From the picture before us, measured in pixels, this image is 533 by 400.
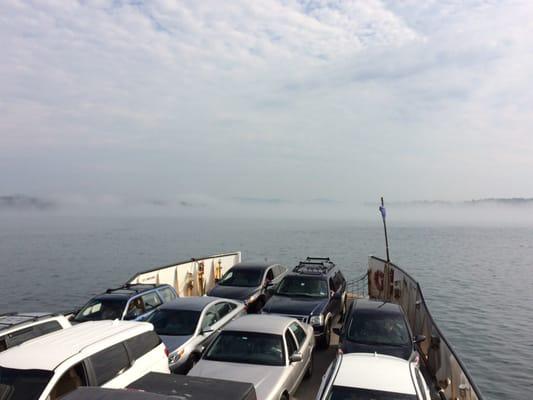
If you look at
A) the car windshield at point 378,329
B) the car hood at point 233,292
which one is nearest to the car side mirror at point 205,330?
the car windshield at point 378,329

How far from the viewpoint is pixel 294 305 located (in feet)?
37.2

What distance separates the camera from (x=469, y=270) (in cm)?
4441

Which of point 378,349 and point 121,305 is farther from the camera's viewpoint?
point 121,305

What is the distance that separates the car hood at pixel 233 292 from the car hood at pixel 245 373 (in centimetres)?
567

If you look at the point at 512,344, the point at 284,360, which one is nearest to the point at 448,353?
the point at 284,360

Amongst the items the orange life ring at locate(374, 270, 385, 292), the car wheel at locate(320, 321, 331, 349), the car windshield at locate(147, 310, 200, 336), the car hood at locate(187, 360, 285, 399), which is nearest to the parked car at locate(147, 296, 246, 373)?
the car windshield at locate(147, 310, 200, 336)

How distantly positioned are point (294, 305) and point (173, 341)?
12.2 feet

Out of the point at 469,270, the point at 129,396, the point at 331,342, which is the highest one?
the point at 129,396

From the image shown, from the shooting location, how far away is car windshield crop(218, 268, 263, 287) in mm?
14227

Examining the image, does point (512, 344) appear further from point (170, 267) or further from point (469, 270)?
point (469, 270)

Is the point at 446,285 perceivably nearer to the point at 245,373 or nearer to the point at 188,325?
the point at 188,325

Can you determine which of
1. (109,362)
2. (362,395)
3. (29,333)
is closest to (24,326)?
(29,333)

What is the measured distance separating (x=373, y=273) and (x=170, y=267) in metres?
7.83

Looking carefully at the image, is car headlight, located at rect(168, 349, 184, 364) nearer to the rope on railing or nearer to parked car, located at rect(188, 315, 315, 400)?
parked car, located at rect(188, 315, 315, 400)
